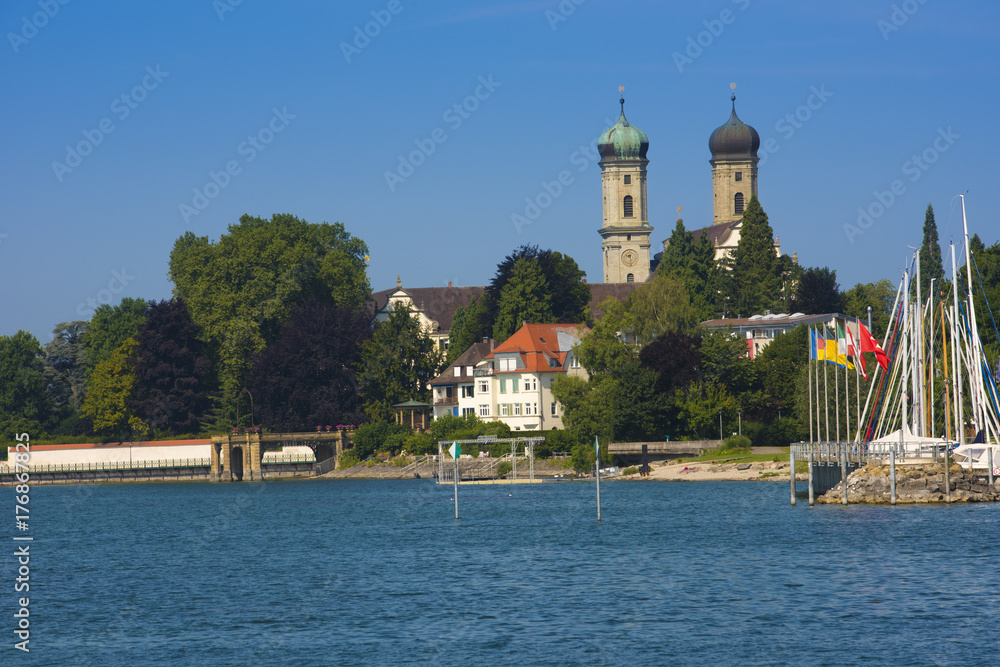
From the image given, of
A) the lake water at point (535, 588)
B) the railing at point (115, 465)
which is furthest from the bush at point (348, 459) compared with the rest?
the lake water at point (535, 588)

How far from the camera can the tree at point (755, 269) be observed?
434 feet

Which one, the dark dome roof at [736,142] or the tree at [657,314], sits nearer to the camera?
the tree at [657,314]

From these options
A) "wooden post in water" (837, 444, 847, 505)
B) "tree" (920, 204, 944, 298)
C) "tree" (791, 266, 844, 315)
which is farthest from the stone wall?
"tree" (791, 266, 844, 315)

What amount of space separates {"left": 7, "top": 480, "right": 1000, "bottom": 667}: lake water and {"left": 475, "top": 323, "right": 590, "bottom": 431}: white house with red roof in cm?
3914

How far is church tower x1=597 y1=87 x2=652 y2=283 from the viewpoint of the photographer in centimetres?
17000

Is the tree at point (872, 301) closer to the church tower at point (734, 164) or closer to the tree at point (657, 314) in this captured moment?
the tree at point (657, 314)

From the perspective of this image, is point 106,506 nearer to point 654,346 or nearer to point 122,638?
point 654,346

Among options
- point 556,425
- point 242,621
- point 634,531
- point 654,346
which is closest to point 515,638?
point 242,621

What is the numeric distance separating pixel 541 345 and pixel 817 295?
30.6 m

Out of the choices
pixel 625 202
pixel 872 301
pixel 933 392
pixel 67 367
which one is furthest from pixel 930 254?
pixel 67 367

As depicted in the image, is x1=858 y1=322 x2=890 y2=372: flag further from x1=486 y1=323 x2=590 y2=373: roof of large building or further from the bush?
the bush

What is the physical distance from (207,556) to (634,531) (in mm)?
18103

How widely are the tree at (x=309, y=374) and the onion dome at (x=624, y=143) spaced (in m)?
62.4

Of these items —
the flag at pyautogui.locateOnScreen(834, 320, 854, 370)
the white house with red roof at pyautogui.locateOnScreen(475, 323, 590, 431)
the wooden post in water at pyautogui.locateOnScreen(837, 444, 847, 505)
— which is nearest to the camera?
the wooden post in water at pyautogui.locateOnScreen(837, 444, 847, 505)
